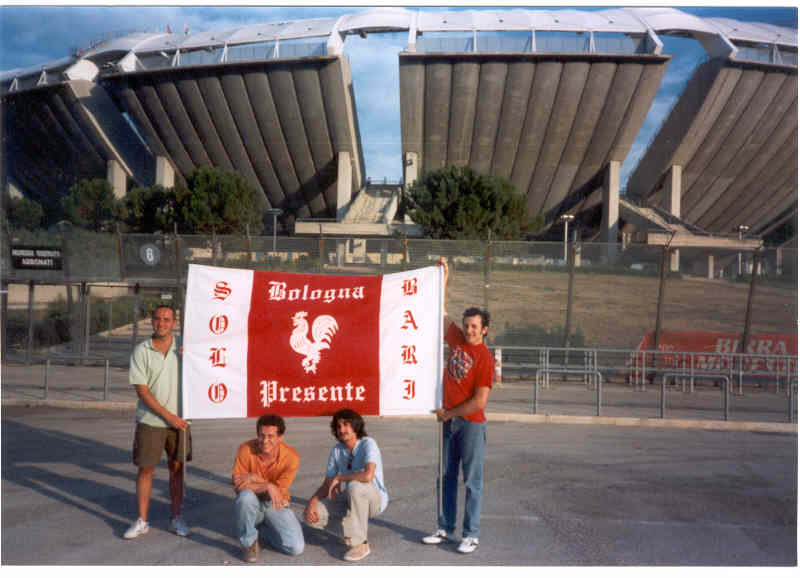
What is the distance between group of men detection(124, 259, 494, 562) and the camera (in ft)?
15.2

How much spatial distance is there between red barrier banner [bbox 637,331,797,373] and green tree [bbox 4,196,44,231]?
39.2m

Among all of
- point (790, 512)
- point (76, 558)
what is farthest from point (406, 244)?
point (76, 558)

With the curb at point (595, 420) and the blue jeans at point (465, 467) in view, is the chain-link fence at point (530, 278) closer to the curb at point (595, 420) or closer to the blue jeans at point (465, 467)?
the curb at point (595, 420)

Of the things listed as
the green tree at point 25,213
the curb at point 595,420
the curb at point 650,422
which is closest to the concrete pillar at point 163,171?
the green tree at point 25,213

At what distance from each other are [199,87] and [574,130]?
2447 cm

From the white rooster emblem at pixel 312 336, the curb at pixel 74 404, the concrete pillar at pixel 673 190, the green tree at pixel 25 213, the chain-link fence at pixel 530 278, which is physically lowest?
the curb at pixel 74 404

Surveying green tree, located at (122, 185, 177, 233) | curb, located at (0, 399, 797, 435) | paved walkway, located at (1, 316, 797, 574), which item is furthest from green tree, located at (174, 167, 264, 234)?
curb, located at (0, 399, 797, 435)

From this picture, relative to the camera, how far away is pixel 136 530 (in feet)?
16.3

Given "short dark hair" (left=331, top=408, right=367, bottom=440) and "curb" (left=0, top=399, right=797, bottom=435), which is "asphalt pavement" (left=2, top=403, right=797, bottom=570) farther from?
"short dark hair" (left=331, top=408, right=367, bottom=440)

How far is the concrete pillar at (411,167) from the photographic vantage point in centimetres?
4331

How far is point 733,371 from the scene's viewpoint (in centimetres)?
1450

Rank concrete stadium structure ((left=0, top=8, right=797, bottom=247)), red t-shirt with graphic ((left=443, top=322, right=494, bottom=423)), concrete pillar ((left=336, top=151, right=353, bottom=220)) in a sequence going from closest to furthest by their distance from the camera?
red t-shirt with graphic ((left=443, top=322, right=494, bottom=423)) < concrete stadium structure ((left=0, top=8, right=797, bottom=247)) < concrete pillar ((left=336, top=151, right=353, bottom=220))

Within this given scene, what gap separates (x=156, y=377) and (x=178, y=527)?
1157mm

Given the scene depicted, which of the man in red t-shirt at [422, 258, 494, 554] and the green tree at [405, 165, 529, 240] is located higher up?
the green tree at [405, 165, 529, 240]
